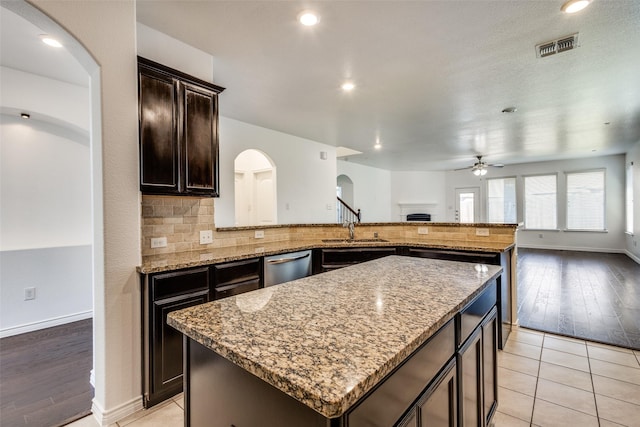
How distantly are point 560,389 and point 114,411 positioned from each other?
10.1 ft

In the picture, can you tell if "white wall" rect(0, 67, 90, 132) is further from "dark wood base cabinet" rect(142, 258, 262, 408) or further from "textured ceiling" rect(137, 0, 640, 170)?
"dark wood base cabinet" rect(142, 258, 262, 408)

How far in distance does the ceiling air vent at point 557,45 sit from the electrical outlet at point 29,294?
5.62 meters

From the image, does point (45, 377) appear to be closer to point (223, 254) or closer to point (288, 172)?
point (223, 254)

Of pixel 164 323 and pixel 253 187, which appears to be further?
pixel 253 187

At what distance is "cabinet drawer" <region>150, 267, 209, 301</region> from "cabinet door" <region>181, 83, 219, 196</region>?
67 cm

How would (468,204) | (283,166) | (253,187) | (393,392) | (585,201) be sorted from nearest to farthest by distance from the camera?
(393,392) → (283,166) → (253,187) → (585,201) → (468,204)

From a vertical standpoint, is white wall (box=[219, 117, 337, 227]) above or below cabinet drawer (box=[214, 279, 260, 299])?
above

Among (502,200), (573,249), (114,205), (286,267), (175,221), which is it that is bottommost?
(573,249)

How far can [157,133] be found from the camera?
2150 mm

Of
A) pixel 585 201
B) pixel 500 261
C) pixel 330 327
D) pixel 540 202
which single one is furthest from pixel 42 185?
pixel 585 201

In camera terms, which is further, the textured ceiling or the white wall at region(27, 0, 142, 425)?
the textured ceiling

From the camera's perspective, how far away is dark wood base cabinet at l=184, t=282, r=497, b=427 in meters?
0.70

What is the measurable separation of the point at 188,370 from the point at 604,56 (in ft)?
13.2

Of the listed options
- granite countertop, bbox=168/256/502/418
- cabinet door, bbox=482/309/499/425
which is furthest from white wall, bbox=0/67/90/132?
cabinet door, bbox=482/309/499/425
